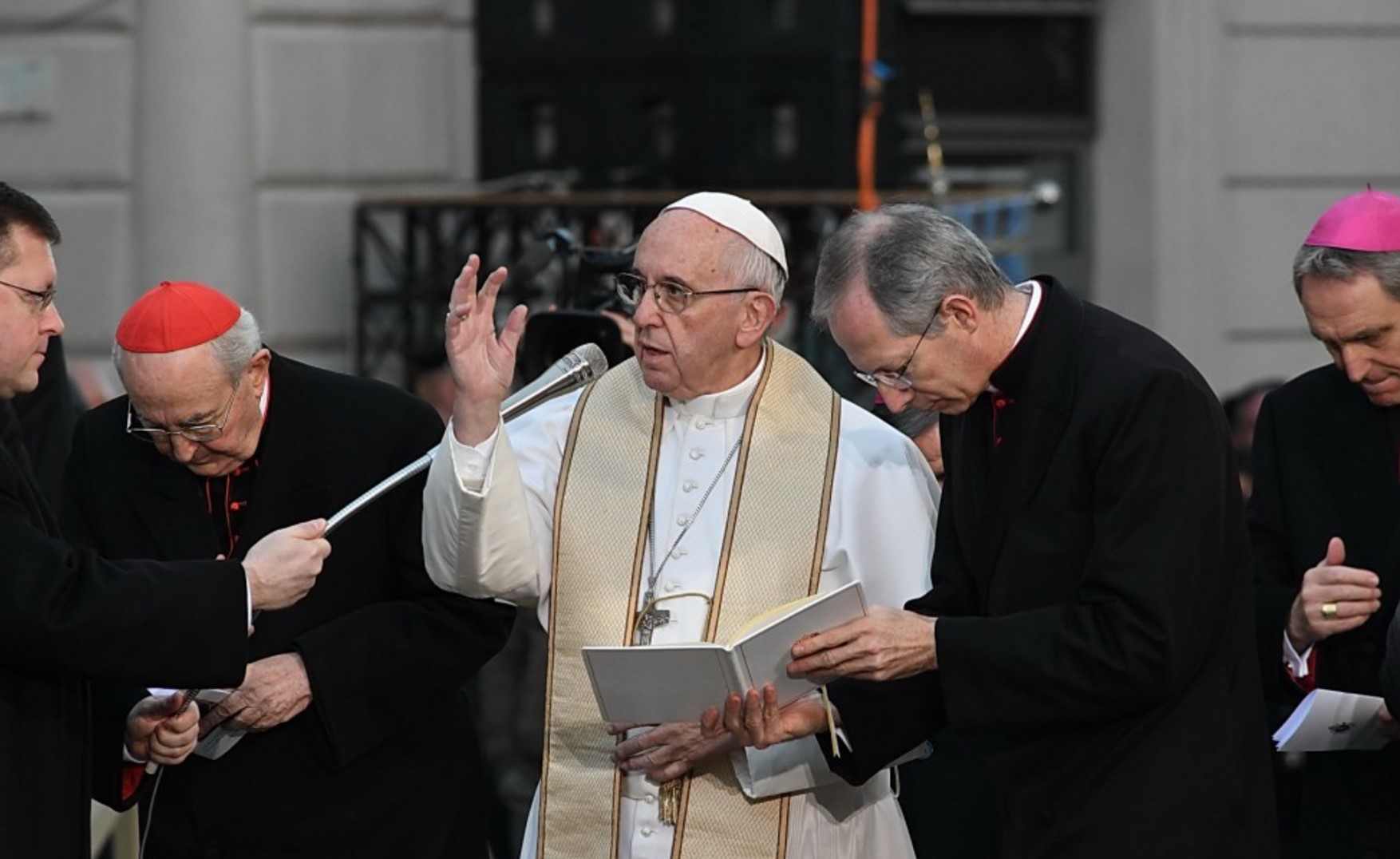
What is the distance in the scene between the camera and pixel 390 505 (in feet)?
14.6

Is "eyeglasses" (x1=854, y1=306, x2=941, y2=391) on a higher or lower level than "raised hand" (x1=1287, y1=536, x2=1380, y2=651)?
higher

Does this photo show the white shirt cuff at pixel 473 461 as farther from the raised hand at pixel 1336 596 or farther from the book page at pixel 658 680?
the raised hand at pixel 1336 596

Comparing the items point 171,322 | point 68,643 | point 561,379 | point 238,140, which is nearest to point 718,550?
point 561,379

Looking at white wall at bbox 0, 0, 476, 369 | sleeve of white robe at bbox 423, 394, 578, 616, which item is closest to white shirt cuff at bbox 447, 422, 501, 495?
sleeve of white robe at bbox 423, 394, 578, 616

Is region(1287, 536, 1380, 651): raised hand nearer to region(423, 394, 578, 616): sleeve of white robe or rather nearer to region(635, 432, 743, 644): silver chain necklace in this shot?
region(635, 432, 743, 644): silver chain necklace

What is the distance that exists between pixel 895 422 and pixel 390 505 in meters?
1.08

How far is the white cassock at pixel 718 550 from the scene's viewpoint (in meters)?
4.28

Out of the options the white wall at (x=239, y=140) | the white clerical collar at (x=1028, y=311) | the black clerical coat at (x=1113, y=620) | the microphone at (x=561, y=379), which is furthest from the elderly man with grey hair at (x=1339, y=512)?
the white wall at (x=239, y=140)

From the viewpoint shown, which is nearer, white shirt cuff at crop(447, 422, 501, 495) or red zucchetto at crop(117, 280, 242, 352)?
white shirt cuff at crop(447, 422, 501, 495)

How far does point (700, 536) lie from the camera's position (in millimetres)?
4395

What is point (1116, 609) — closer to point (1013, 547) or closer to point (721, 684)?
point (1013, 547)

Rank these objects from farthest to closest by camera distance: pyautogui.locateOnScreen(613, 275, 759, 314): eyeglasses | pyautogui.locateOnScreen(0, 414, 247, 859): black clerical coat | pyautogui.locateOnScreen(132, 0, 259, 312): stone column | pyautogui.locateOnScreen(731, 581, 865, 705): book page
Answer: pyautogui.locateOnScreen(132, 0, 259, 312): stone column
pyautogui.locateOnScreen(613, 275, 759, 314): eyeglasses
pyautogui.locateOnScreen(0, 414, 247, 859): black clerical coat
pyautogui.locateOnScreen(731, 581, 865, 705): book page

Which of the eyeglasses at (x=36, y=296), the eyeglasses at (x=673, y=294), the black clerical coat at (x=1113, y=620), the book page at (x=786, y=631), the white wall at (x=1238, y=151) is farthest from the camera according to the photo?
the white wall at (x=1238, y=151)

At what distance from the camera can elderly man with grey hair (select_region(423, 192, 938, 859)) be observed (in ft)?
14.1
